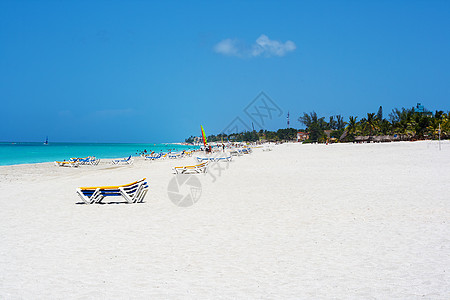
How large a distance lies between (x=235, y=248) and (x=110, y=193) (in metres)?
6.58

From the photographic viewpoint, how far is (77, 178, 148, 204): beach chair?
452 inches

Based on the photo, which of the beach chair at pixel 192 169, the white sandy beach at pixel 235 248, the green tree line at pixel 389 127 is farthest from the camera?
the green tree line at pixel 389 127

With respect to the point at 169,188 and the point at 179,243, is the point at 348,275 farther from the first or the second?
the point at 169,188

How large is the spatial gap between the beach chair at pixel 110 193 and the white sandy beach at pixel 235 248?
0.43m

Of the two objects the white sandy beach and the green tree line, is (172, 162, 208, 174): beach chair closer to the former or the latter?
the white sandy beach

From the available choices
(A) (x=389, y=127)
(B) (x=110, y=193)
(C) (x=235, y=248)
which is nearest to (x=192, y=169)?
(B) (x=110, y=193)

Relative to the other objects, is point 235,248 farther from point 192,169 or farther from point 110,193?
point 192,169

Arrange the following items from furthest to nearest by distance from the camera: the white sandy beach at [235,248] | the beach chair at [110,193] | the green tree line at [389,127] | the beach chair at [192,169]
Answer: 1. the green tree line at [389,127]
2. the beach chair at [192,169]
3. the beach chair at [110,193]
4. the white sandy beach at [235,248]

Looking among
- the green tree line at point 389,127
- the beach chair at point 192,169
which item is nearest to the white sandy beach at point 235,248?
the beach chair at point 192,169

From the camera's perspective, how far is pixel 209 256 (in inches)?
234

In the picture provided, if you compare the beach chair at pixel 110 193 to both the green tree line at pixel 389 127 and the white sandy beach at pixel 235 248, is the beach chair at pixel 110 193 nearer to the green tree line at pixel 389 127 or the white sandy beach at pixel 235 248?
the white sandy beach at pixel 235 248

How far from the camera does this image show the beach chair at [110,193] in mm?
11477

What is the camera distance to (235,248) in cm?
635

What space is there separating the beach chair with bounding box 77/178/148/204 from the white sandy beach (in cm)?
43
